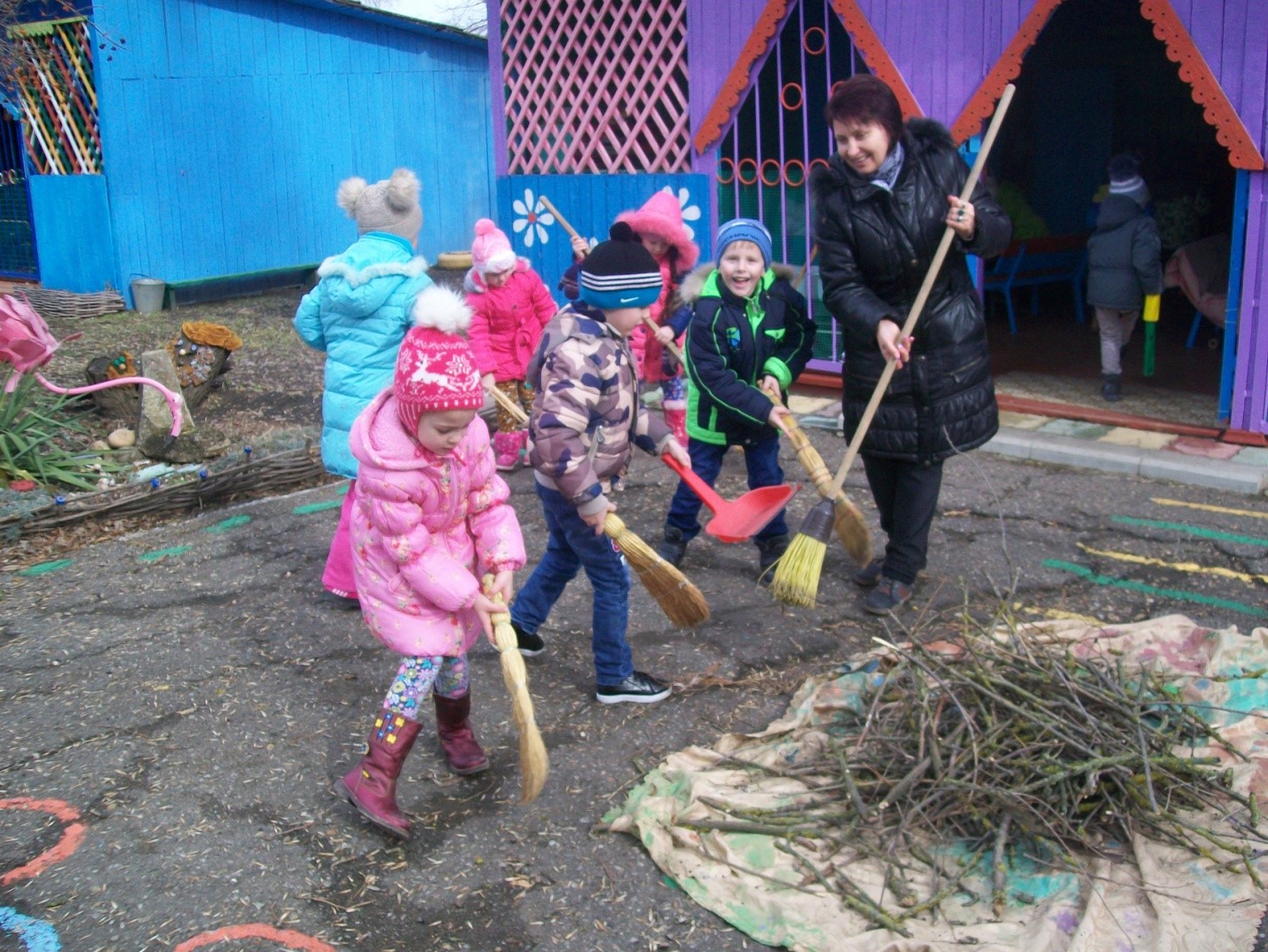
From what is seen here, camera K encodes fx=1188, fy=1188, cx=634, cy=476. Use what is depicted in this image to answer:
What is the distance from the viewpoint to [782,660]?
3873 millimetres

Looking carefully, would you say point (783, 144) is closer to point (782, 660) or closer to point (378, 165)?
point (782, 660)

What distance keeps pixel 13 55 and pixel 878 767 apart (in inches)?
293

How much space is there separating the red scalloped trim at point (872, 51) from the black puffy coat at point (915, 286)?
2539mm

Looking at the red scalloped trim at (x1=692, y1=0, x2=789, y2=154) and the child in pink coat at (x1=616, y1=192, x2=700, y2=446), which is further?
the red scalloped trim at (x1=692, y1=0, x2=789, y2=154)

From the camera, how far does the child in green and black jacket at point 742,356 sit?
14.2 ft

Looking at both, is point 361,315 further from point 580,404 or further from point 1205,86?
point 1205,86

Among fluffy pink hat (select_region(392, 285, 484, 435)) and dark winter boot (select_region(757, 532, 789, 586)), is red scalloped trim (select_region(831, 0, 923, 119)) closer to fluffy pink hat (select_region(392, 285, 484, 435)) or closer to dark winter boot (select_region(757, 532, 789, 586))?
dark winter boot (select_region(757, 532, 789, 586))

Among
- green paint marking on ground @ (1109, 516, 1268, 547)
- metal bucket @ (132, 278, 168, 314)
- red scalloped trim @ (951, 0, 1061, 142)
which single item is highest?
red scalloped trim @ (951, 0, 1061, 142)

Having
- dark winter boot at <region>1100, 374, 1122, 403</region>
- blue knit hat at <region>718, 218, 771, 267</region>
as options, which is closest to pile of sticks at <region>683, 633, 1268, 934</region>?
blue knit hat at <region>718, 218, 771, 267</region>

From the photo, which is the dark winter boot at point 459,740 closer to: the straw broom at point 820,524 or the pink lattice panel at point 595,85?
the straw broom at point 820,524

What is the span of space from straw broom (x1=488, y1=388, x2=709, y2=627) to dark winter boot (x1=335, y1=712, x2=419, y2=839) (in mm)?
804

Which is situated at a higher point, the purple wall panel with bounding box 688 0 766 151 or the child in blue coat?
the purple wall panel with bounding box 688 0 766 151

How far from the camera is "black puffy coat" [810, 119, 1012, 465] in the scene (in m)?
3.88

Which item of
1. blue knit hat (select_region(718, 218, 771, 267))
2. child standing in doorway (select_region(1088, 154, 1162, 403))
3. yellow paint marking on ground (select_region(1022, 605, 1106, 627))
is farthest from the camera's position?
child standing in doorway (select_region(1088, 154, 1162, 403))
